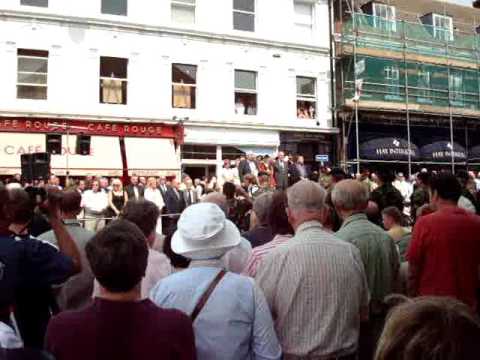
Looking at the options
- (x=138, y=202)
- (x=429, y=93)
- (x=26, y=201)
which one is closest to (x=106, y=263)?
(x=26, y=201)

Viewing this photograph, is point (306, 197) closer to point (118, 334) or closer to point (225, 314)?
point (225, 314)

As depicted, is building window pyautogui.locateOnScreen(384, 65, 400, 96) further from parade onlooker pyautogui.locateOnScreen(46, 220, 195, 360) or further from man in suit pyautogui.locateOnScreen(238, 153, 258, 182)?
parade onlooker pyautogui.locateOnScreen(46, 220, 195, 360)

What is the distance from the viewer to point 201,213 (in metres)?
2.70

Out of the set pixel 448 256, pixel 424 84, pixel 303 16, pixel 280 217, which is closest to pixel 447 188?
pixel 448 256

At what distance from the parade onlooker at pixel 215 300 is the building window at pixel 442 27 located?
1044 inches

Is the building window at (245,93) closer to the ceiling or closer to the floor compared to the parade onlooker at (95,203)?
closer to the ceiling

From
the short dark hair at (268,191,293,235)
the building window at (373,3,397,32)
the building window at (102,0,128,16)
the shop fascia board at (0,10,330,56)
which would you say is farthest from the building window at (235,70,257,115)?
the short dark hair at (268,191,293,235)

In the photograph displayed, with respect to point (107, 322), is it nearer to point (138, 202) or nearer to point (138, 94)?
point (138, 202)

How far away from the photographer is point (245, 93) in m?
21.6

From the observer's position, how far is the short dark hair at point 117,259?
2098 millimetres

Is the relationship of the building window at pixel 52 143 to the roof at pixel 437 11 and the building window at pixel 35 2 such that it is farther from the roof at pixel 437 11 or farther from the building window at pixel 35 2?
the roof at pixel 437 11

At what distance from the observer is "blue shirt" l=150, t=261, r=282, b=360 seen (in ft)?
8.09

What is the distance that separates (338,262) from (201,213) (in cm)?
84

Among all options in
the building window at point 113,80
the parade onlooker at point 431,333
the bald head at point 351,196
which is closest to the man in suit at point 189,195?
the building window at point 113,80
